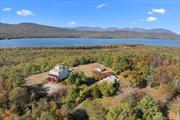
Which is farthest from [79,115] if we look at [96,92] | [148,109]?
[148,109]

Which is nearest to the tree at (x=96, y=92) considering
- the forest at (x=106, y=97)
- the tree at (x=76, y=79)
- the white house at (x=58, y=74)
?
the forest at (x=106, y=97)

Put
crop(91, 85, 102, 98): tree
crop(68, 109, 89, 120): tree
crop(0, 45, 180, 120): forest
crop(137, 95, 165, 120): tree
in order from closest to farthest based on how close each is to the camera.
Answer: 1. crop(0, 45, 180, 120): forest
2. crop(137, 95, 165, 120): tree
3. crop(68, 109, 89, 120): tree
4. crop(91, 85, 102, 98): tree

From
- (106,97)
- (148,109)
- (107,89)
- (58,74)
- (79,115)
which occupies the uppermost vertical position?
(58,74)

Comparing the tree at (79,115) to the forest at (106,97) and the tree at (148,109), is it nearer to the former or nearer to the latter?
the forest at (106,97)

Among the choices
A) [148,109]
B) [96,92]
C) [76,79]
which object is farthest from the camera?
[76,79]

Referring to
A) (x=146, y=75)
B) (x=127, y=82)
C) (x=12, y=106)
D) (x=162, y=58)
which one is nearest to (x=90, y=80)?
(x=127, y=82)

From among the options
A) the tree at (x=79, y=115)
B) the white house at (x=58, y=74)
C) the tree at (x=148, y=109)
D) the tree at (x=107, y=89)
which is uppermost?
the white house at (x=58, y=74)

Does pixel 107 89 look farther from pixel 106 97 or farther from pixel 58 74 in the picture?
pixel 58 74

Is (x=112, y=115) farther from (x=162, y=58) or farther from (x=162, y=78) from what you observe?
(x=162, y=58)

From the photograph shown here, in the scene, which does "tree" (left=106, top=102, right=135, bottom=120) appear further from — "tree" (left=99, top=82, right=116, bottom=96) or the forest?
"tree" (left=99, top=82, right=116, bottom=96)

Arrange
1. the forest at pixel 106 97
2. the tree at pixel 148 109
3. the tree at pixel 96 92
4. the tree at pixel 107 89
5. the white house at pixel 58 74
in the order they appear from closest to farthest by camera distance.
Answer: the forest at pixel 106 97 → the tree at pixel 148 109 → the tree at pixel 96 92 → the tree at pixel 107 89 → the white house at pixel 58 74

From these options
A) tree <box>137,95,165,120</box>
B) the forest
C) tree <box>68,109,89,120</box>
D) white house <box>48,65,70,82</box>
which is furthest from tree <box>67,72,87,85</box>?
tree <box>137,95,165,120</box>
